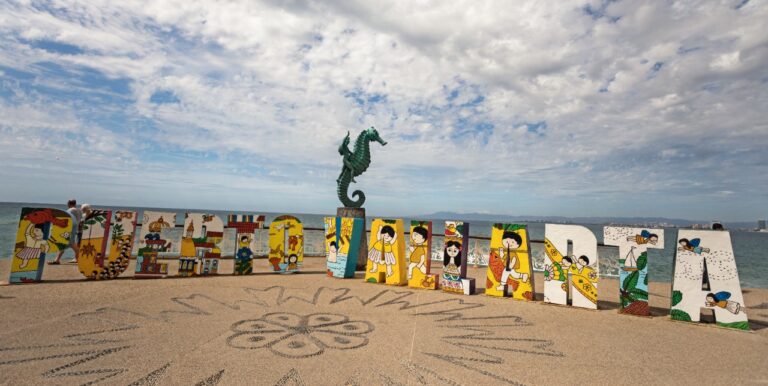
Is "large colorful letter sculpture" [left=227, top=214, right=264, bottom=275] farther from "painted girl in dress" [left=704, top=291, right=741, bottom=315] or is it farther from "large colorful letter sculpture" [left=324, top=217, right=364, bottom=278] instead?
"painted girl in dress" [left=704, top=291, right=741, bottom=315]

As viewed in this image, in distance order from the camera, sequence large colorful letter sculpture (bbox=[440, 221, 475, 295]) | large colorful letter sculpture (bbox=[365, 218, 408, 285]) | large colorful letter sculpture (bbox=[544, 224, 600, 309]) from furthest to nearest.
→ large colorful letter sculpture (bbox=[365, 218, 408, 285])
large colorful letter sculpture (bbox=[440, 221, 475, 295])
large colorful letter sculpture (bbox=[544, 224, 600, 309])

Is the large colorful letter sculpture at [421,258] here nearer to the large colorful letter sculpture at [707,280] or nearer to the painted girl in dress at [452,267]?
the painted girl in dress at [452,267]

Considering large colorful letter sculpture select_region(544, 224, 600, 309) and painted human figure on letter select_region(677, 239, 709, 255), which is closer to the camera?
painted human figure on letter select_region(677, 239, 709, 255)

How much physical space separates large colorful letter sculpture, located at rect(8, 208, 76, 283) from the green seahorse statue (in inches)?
284

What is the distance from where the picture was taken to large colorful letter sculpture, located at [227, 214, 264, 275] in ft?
33.9

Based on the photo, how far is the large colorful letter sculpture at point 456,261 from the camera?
29.0ft

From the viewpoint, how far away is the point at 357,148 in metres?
12.4

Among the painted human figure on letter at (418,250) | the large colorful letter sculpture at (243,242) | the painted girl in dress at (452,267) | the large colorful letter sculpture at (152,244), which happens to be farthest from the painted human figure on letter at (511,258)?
the large colorful letter sculpture at (152,244)

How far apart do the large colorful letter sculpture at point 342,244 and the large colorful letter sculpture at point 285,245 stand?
0.91 meters

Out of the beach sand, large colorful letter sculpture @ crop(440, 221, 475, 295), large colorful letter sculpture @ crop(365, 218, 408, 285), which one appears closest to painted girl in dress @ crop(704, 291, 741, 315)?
the beach sand

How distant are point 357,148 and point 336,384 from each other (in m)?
9.21

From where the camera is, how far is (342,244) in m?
10.7

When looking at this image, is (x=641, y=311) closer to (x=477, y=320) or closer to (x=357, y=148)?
(x=477, y=320)

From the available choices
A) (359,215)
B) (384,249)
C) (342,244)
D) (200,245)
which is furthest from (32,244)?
(384,249)
